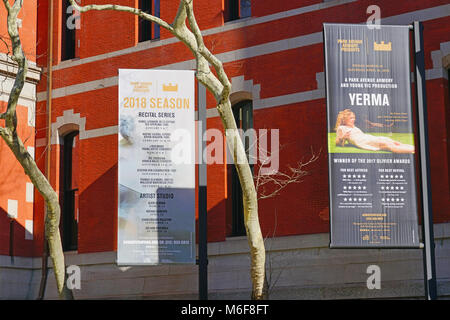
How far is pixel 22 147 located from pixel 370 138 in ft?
21.2

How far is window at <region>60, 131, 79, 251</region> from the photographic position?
22.2 metres

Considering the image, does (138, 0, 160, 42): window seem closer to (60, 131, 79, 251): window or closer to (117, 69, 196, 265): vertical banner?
(60, 131, 79, 251): window

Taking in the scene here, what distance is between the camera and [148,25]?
22094 mm

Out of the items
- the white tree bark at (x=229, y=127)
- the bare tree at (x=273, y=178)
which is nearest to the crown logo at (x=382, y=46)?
the white tree bark at (x=229, y=127)

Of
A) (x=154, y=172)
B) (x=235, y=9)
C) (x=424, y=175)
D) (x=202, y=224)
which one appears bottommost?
(x=202, y=224)

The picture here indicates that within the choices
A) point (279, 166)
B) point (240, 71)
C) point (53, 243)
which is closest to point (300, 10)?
point (240, 71)

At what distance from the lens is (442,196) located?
16.6 metres

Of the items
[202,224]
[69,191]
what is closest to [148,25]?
[69,191]

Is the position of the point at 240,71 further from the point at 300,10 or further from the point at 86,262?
the point at 86,262

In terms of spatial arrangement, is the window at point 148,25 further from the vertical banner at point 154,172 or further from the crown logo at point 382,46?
the crown logo at point 382,46

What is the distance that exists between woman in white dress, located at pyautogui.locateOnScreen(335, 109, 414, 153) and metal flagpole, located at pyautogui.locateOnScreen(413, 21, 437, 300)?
0.41m

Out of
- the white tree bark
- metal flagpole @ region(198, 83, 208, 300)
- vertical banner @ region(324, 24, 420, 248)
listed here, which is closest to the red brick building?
vertical banner @ region(324, 24, 420, 248)

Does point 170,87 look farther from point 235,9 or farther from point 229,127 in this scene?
point 235,9

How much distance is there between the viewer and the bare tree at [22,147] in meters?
15.9
